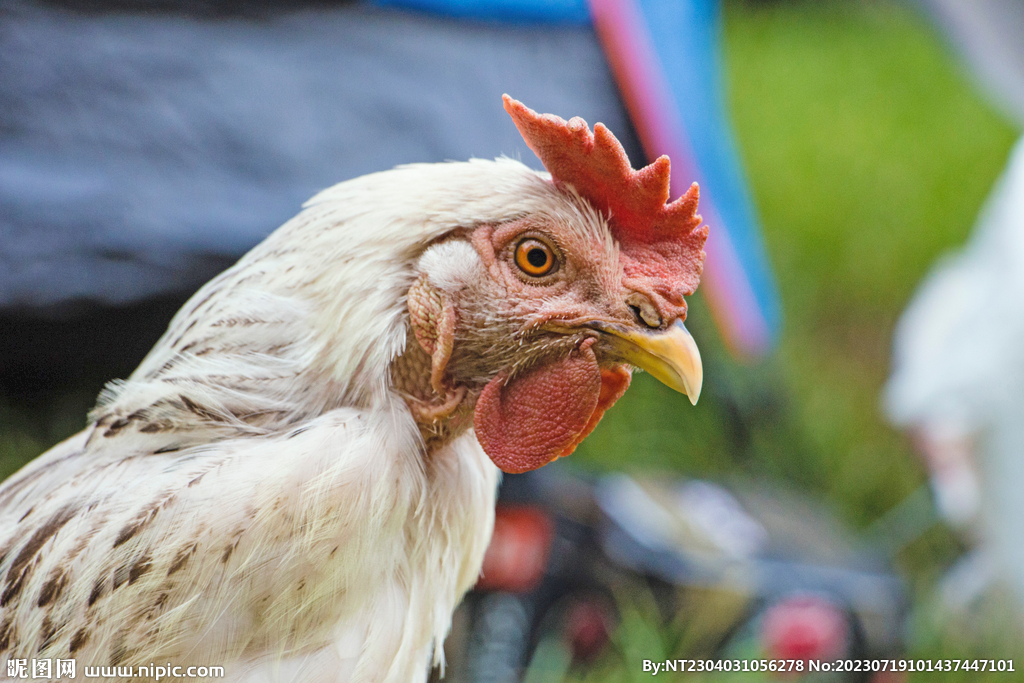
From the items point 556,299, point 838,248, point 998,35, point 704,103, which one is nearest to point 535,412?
point 556,299

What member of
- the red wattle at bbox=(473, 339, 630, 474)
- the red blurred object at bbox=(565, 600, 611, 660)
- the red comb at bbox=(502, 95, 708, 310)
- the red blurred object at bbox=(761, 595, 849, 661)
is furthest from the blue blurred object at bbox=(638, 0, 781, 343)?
the red wattle at bbox=(473, 339, 630, 474)

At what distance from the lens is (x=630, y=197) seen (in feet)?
3.46

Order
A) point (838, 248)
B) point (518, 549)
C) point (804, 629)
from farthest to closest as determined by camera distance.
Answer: point (838, 248)
point (804, 629)
point (518, 549)

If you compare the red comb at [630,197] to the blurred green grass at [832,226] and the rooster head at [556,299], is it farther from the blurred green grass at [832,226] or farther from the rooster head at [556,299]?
the blurred green grass at [832,226]

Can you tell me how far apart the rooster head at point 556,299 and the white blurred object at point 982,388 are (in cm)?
169

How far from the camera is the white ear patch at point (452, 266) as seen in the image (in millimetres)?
1023

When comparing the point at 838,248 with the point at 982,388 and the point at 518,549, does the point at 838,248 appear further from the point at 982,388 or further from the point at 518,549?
the point at 518,549

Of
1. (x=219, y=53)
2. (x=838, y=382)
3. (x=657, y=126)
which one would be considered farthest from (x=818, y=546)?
(x=219, y=53)

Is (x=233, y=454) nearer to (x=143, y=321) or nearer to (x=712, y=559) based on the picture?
(x=143, y=321)

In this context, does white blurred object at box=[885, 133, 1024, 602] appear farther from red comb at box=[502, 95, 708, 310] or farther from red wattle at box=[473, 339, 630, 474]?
red wattle at box=[473, 339, 630, 474]

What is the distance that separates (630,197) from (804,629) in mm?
1755

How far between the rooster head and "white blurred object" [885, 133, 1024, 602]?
1.69 m

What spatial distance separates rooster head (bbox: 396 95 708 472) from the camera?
103cm

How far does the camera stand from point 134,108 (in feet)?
5.75
